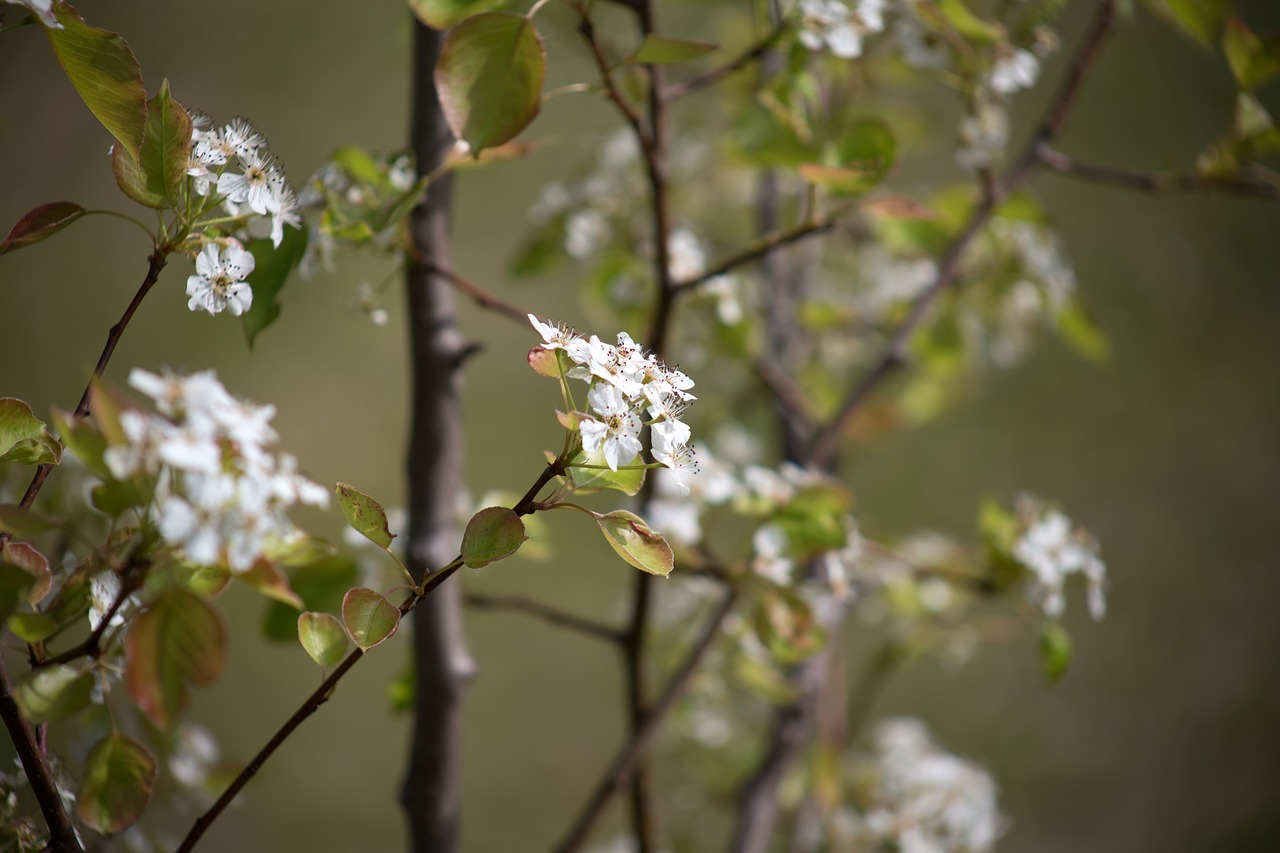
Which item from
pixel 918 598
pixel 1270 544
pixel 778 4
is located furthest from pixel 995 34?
pixel 1270 544

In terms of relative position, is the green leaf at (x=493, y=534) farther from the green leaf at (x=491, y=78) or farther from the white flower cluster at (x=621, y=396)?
the green leaf at (x=491, y=78)

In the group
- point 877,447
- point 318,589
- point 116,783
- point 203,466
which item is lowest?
point 877,447

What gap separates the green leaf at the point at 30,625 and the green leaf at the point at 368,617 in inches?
3.5

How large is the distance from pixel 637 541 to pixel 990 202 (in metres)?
0.42

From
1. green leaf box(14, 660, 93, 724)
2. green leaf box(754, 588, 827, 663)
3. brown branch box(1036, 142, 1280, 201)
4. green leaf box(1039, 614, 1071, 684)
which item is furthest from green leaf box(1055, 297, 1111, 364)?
green leaf box(14, 660, 93, 724)

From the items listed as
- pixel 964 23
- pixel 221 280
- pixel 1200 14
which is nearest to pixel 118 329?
pixel 221 280

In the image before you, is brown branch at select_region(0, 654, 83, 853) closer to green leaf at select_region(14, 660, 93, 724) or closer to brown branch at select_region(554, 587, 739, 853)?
green leaf at select_region(14, 660, 93, 724)

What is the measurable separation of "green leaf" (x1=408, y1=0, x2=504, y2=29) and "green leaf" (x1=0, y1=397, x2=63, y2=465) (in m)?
0.20

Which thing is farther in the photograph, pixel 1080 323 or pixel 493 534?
pixel 1080 323

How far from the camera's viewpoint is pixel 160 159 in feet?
0.99

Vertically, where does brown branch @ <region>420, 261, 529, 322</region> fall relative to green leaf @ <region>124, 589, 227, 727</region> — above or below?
below

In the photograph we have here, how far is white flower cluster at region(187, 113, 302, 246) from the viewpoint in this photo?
31 centimetres

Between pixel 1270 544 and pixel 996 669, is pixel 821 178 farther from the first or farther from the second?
pixel 1270 544

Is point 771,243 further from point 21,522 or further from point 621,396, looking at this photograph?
point 21,522
